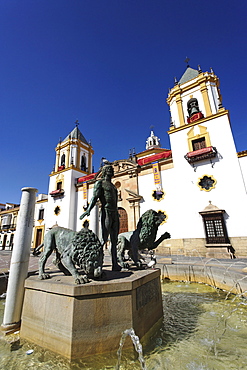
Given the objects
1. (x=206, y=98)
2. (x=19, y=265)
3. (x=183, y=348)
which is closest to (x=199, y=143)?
(x=206, y=98)

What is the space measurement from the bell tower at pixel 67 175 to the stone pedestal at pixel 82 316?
1814 cm

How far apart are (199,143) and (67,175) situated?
15.6m

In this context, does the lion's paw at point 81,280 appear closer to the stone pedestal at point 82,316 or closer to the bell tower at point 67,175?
the stone pedestal at point 82,316

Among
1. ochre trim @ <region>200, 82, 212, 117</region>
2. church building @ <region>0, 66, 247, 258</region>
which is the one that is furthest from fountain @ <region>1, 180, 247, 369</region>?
ochre trim @ <region>200, 82, 212, 117</region>

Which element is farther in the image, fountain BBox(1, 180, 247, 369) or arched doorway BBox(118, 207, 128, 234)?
arched doorway BBox(118, 207, 128, 234)

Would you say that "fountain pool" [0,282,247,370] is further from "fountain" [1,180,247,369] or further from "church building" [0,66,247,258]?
"church building" [0,66,247,258]

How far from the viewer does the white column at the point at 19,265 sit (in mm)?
2549

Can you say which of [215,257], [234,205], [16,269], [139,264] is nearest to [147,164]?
[234,205]

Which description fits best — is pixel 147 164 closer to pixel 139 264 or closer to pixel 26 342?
pixel 139 264

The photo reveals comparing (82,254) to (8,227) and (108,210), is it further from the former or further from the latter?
(8,227)

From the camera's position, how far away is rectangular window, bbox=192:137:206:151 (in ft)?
44.1

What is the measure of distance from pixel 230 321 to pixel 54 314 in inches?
112

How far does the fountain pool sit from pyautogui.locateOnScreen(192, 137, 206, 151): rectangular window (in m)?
12.0

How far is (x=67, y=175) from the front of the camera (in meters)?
22.0
